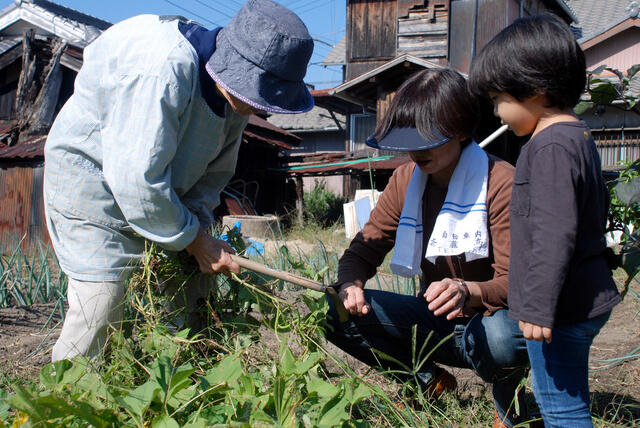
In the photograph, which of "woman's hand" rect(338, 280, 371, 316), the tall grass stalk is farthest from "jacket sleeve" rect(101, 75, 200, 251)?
the tall grass stalk

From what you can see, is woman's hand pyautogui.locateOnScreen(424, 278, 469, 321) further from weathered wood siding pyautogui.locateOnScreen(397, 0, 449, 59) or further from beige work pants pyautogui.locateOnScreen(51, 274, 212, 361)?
weathered wood siding pyautogui.locateOnScreen(397, 0, 449, 59)

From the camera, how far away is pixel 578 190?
144 cm

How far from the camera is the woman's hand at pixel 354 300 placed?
187cm

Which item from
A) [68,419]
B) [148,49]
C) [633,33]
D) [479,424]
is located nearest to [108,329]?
[68,419]

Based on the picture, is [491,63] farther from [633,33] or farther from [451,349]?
[633,33]

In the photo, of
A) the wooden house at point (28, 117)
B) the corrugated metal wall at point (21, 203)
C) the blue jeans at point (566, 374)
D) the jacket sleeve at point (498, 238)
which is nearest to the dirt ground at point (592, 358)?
the blue jeans at point (566, 374)

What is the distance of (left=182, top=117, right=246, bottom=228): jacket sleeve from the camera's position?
6.86 ft

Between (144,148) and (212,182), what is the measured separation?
61 cm

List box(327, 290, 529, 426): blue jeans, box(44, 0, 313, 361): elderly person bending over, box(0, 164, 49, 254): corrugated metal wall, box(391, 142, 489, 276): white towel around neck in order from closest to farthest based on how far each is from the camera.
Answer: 1. box(44, 0, 313, 361): elderly person bending over
2. box(327, 290, 529, 426): blue jeans
3. box(391, 142, 489, 276): white towel around neck
4. box(0, 164, 49, 254): corrugated metal wall

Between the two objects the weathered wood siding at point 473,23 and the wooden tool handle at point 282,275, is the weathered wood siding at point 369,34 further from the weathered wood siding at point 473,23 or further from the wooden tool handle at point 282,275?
the wooden tool handle at point 282,275

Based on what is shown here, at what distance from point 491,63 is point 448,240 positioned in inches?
23.1

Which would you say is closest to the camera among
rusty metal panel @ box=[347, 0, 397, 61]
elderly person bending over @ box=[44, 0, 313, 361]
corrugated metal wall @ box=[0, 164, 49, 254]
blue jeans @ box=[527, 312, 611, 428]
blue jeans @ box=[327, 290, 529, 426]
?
blue jeans @ box=[527, 312, 611, 428]

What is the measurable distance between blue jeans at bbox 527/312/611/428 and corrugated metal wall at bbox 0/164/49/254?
25.3 ft

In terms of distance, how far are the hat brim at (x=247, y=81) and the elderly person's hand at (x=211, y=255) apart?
0.47m
